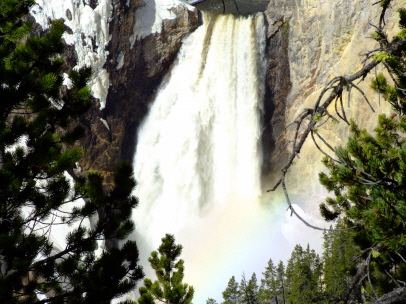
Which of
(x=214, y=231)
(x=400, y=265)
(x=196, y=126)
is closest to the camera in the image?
(x=400, y=265)

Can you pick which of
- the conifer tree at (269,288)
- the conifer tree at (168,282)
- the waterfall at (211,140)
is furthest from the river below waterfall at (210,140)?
Result: the conifer tree at (168,282)

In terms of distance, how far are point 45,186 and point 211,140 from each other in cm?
1747

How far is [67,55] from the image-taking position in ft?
71.7

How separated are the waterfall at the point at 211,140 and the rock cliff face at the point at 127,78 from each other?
124cm

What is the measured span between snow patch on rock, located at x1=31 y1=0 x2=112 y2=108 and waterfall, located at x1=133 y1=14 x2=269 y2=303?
14.7 ft

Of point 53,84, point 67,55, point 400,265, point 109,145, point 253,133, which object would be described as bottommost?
point 400,265

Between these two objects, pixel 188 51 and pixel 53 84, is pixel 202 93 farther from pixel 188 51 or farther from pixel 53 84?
pixel 53 84

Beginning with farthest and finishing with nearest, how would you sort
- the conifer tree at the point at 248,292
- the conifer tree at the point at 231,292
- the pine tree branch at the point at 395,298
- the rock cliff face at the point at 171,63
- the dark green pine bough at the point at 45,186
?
1. the conifer tree at the point at 248,292
2. the rock cliff face at the point at 171,63
3. the conifer tree at the point at 231,292
4. the dark green pine bough at the point at 45,186
5. the pine tree branch at the point at 395,298

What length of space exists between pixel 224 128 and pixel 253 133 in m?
1.59

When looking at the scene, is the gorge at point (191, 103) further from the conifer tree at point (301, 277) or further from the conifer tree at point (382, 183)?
the conifer tree at point (382, 183)

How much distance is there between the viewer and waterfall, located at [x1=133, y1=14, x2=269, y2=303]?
22484 mm

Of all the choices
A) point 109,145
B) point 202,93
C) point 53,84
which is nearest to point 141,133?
point 109,145

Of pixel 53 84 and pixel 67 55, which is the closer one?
pixel 53 84

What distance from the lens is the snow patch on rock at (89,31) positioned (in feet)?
70.7
